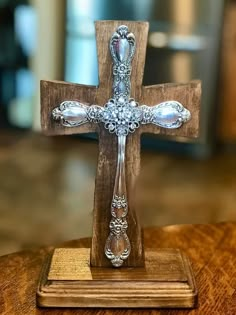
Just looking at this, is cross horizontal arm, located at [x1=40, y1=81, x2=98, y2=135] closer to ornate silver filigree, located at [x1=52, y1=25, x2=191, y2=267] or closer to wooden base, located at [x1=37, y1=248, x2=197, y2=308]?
ornate silver filigree, located at [x1=52, y1=25, x2=191, y2=267]

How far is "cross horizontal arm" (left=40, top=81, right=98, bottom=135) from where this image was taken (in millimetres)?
812

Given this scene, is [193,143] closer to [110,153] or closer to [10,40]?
[10,40]

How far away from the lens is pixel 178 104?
82 centimetres

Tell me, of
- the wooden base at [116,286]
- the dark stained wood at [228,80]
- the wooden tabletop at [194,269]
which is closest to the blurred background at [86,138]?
the dark stained wood at [228,80]

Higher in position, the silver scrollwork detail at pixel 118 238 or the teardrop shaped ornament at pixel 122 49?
the teardrop shaped ornament at pixel 122 49

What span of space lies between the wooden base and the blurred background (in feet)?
4.73

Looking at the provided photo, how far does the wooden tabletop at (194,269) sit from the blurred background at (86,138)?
1.27 metres

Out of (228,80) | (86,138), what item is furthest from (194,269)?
(228,80)

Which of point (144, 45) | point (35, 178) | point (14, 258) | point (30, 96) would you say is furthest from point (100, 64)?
point (30, 96)

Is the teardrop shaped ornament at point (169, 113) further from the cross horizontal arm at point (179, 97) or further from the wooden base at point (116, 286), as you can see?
the wooden base at point (116, 286)

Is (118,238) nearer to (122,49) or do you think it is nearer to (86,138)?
(122,49)

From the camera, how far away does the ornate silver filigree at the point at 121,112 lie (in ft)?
2.62

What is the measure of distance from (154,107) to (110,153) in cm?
8

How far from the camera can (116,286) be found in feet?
2.63
